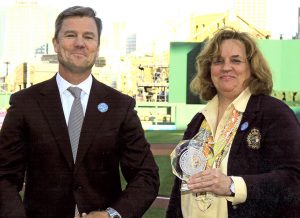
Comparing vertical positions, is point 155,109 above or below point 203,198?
below

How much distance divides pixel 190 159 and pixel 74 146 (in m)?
0.56

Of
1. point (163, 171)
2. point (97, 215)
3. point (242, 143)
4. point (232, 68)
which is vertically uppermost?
point (232, 68)

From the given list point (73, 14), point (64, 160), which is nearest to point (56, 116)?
point (64, 160)

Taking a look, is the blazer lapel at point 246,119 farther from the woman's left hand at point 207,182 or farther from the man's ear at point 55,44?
the man's ear at point 55,44

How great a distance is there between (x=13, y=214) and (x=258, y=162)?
3.99ft

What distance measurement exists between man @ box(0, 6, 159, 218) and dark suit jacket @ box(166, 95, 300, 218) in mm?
455

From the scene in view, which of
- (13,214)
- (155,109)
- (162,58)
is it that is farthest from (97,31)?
(162,58)

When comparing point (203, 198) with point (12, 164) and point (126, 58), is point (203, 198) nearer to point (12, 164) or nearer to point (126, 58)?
point (12, 164)

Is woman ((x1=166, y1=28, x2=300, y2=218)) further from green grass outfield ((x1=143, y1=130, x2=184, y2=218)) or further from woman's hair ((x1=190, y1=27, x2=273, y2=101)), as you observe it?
green grass outfield ((x1=143, y1=130, x2=184, y2=218))

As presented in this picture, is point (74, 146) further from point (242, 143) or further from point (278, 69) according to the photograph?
point (278, 69)

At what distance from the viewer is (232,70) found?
113 inches

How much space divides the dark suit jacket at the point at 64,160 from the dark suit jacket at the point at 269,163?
1.53 feet

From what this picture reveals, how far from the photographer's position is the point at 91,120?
2523 millimetres

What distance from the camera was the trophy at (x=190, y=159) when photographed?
249 centimetres
